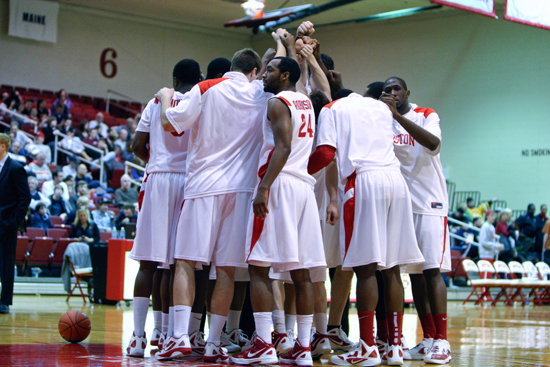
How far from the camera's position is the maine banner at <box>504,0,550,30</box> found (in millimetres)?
10219

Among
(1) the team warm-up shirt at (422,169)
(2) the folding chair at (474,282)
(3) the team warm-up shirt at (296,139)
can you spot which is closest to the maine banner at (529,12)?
(1) the team warm-up shirt at (422,169)

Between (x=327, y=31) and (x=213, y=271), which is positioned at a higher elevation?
(x=327, y=31)

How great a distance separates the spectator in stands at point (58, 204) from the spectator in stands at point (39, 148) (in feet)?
7.65

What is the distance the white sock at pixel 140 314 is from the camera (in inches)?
183

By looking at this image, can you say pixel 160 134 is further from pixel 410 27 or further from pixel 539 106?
pixel 410 27

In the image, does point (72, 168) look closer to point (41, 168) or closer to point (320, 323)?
point (41, 168)

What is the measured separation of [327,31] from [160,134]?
2396cm

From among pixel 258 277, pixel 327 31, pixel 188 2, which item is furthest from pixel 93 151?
pixel 258 277

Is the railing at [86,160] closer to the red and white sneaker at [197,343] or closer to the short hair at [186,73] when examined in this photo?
the short hair at [186,73]

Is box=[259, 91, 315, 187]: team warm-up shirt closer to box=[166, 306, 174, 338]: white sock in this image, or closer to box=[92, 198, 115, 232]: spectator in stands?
box=[166, 306, 174, 338]: white sock

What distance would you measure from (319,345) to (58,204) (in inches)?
494

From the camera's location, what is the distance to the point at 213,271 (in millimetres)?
5223

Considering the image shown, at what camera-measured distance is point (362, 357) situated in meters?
4.39

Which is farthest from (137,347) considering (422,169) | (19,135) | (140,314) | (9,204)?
(19,135)
